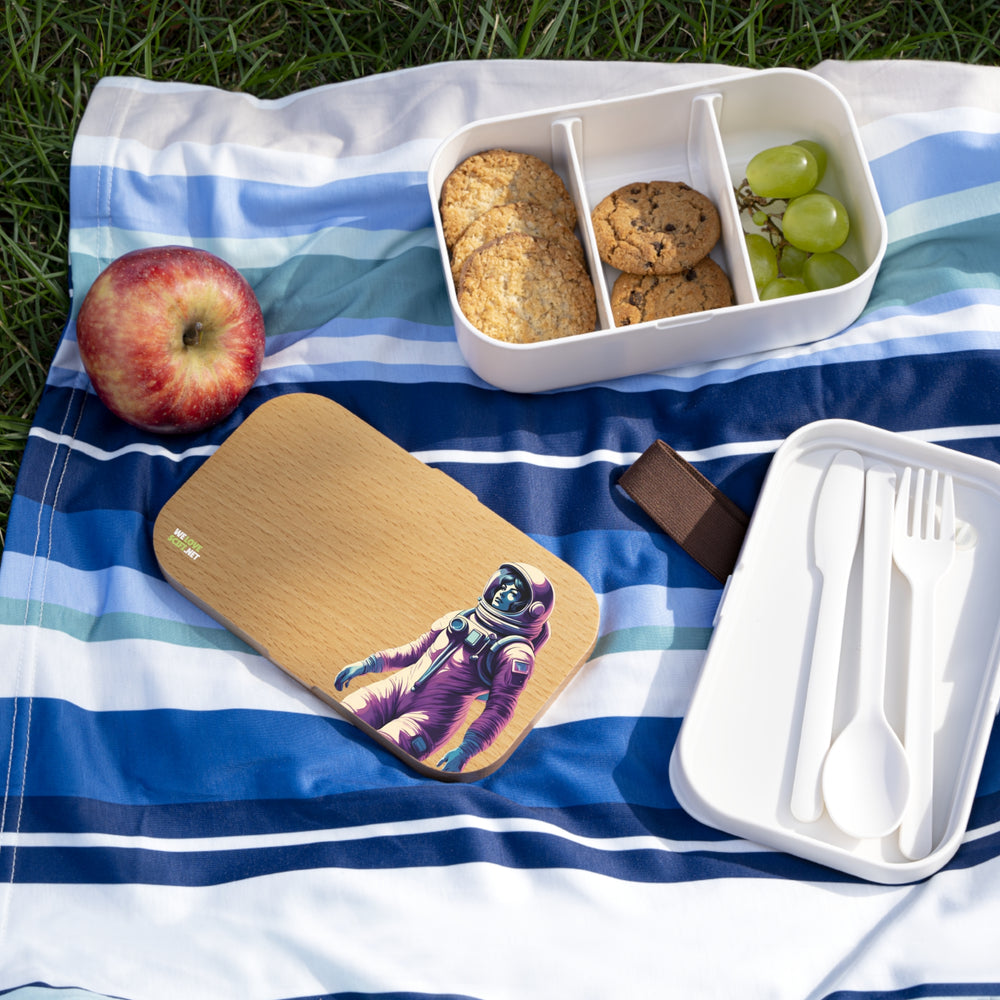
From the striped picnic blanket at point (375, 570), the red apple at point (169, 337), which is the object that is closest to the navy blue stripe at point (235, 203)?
the striped picnic blanket at point (375, 570)

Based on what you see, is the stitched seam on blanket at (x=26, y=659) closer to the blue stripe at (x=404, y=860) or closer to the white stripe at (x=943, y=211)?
the blue stripe at (x=404, y=860)

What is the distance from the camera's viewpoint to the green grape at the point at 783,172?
100cm

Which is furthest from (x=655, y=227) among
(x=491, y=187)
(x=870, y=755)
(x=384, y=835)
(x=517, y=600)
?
(x=384, y=835)

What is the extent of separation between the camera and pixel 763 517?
969 mm

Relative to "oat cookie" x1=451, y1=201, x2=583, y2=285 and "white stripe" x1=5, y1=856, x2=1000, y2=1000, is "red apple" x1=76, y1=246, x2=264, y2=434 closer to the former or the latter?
"oat cookie" x1=451, y1=201, x2=583, y2=285

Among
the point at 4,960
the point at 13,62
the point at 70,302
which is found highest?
the point at 13,62

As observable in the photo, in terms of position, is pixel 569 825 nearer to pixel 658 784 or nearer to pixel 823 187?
pixel 658 784

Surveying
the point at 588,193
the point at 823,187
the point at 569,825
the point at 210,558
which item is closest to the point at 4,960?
the point at 210,558

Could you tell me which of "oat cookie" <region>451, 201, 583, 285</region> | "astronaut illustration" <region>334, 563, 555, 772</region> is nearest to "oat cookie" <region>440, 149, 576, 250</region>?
"oat cookie" <region>451, 201, 583, 285</region>

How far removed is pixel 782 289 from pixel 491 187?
1.03ft

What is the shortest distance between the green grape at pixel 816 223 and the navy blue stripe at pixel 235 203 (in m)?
0.38

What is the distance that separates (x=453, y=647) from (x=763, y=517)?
1.06 feet

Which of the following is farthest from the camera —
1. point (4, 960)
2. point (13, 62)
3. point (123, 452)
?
point (13, 62)

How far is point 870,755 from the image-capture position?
88 centimetres
